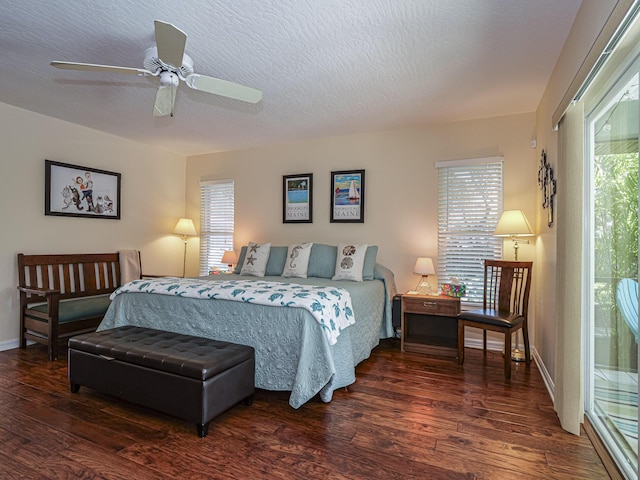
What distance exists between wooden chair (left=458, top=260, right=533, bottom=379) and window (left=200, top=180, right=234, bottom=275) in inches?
144

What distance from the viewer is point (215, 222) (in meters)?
5.78

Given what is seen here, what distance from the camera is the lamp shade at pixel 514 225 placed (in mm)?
3471

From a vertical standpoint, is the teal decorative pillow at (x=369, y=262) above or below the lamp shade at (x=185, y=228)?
below

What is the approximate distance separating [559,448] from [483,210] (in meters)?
2.56

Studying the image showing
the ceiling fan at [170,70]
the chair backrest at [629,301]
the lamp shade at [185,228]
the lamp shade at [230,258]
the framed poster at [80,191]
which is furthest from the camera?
the lamp shade at [185,228]

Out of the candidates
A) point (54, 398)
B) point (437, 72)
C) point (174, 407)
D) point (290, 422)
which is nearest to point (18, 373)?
point (54, 398)

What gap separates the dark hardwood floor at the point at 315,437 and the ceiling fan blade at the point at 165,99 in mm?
1908

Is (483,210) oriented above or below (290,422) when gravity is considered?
above

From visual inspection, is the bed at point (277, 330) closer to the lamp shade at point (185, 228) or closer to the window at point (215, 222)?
the lamp shade at point (185, 228)

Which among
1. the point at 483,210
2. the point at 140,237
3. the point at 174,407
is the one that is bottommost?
the point at 174,407

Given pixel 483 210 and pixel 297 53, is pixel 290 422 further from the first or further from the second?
pixel 483 210

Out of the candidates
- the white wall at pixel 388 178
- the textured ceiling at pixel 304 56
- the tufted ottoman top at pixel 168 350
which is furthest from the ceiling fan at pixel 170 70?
the white wall at pixel 388 178

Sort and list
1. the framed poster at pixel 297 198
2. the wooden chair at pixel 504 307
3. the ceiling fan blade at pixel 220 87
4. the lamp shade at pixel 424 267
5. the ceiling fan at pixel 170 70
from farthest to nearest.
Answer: the framed poster at pixel 297 198 < the lamp shade at pixel 424 267 < the wooden chair at pixel 504 307 < the ceiling fan blade at pixel 220 87 < the ceiling fan at pixel 170 70

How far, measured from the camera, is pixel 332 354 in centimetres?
263
